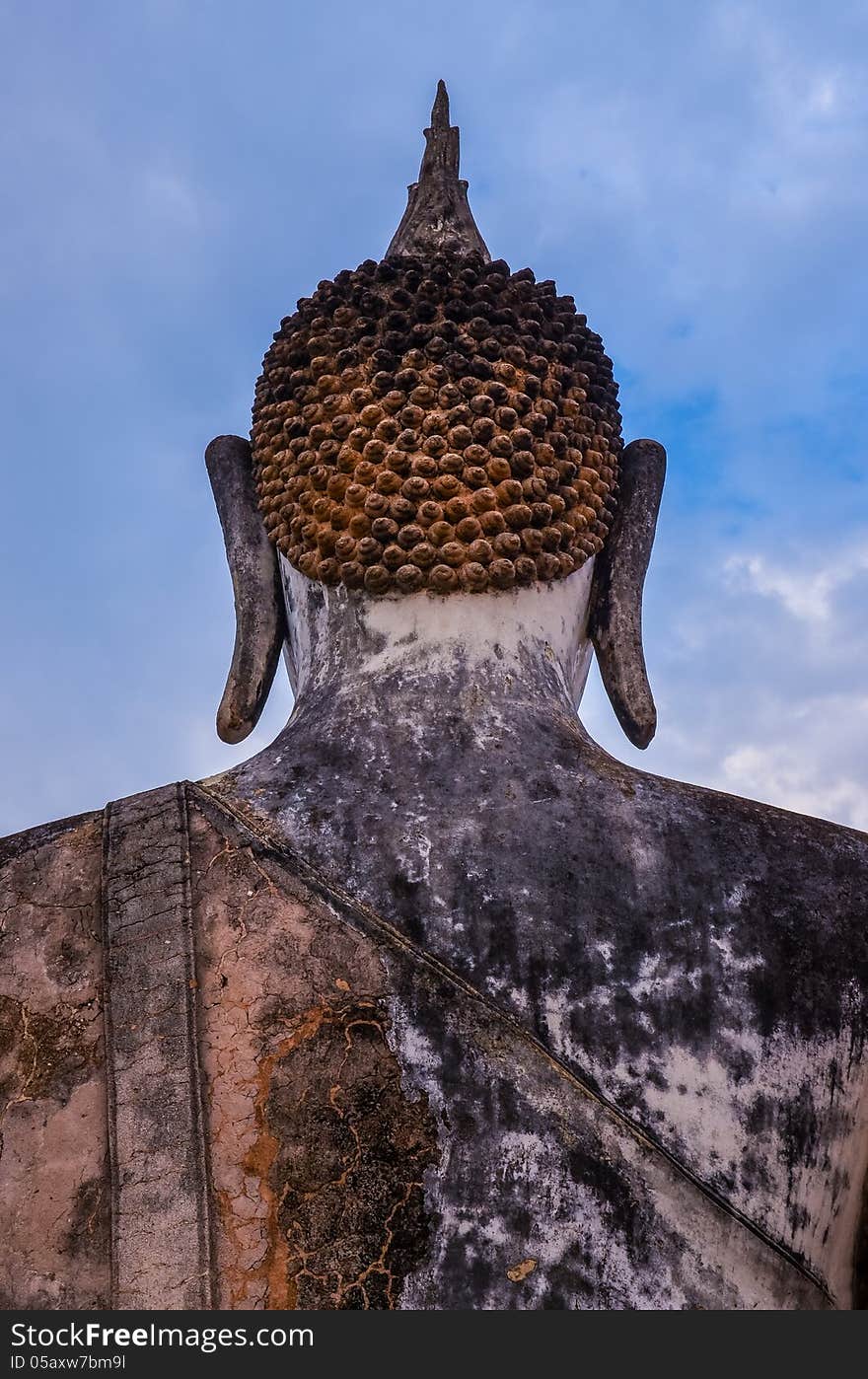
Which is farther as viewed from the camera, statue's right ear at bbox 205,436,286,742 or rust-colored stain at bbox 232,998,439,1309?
statue's right ear at bbox 205,436,286,742

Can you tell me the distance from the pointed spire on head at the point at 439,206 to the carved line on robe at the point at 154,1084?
289 centimetres

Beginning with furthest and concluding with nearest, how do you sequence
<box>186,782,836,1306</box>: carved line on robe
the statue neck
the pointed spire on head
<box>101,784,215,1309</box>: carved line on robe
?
the pointed spire on head
the statue neck
<box>186,782,836,1306</box>: carved line on robe
<box>101,784,215,1309</box>: carved line on robe

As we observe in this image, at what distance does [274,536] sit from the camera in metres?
5.46

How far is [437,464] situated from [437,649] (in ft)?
2.05

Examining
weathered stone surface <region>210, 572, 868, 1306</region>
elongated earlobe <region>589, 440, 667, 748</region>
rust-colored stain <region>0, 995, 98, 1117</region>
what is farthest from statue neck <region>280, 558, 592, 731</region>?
rust-colored stain <region>0, 995, 98, 1117</region>

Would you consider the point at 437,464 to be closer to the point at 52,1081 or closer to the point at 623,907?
the point at 623,907

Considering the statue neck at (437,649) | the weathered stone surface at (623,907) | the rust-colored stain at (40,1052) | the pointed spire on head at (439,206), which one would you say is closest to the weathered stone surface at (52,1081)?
the rust-colored stain at (40,1052)

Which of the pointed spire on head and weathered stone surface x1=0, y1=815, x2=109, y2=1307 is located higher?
the pointed spire on head

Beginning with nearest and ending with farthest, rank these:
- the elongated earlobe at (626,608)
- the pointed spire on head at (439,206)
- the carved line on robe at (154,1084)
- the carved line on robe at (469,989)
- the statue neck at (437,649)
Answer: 1. the carved line on robe at (154,1084)
2. the carved line on robe at (469,989)
3. the statue neck at (437,649)
4. the elongated earlobe at (626,608)
5. the pointed spire on head at (439,206)

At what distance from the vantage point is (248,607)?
5.69 meters

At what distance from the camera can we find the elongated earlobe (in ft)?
18.3

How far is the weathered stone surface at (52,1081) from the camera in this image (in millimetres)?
3764

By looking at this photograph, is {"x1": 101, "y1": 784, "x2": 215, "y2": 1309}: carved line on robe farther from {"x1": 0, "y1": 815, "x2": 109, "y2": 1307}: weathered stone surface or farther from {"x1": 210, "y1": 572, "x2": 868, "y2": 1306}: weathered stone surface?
{"x1": 210, "y1": 572, "x2": 868, "y2": 1306}: weathered stone surface

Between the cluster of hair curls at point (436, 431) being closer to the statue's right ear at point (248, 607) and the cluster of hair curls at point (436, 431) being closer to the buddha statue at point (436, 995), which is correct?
the buddha statue at point (436, 995)
